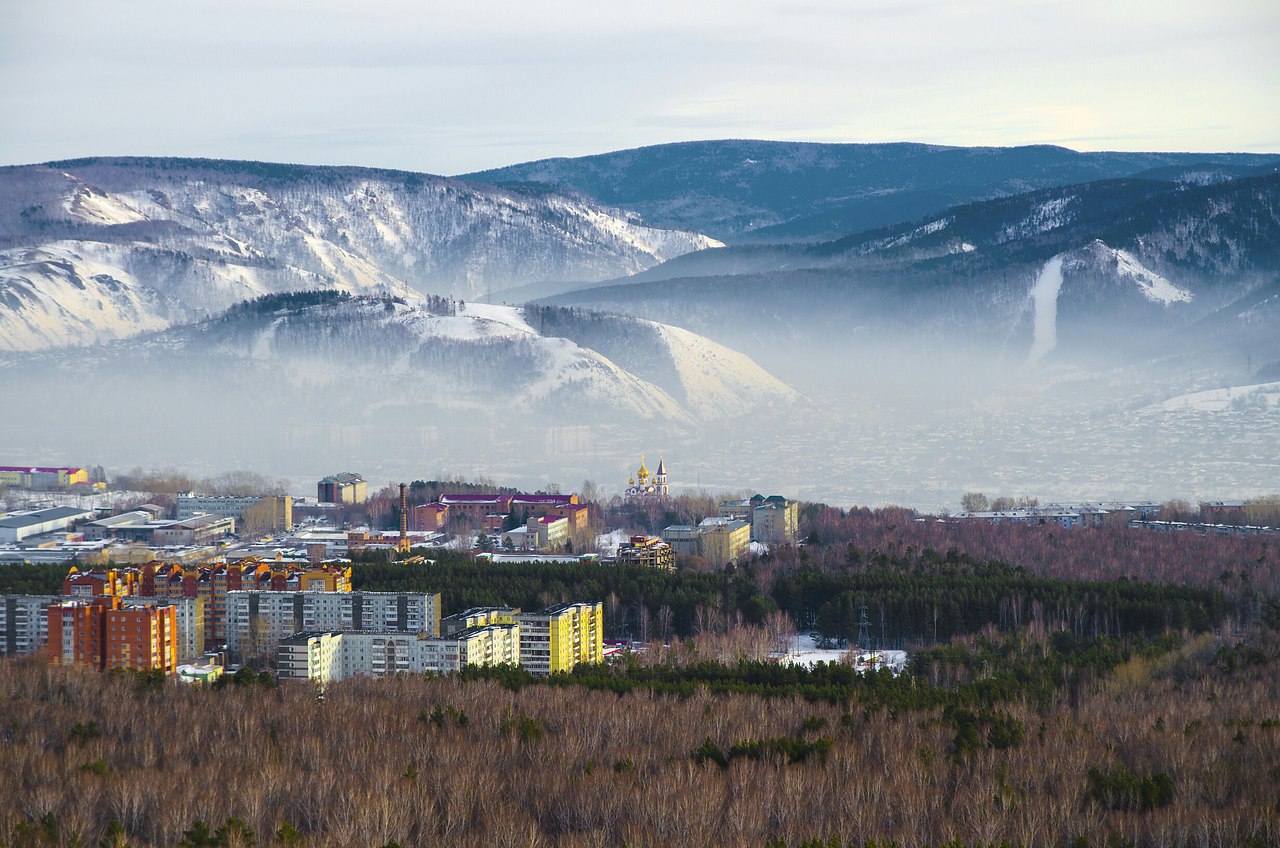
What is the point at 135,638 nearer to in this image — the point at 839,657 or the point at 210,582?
the point at 210,582

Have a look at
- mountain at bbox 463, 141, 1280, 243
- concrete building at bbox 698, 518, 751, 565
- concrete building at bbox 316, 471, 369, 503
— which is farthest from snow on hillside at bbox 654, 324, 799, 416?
mountain at bbox 463, 141, 1280, 243

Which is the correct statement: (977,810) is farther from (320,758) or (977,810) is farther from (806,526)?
(806,526)

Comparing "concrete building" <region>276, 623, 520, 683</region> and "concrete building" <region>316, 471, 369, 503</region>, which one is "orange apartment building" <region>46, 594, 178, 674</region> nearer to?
"concrete building" <region>276, 623, 520, 683</region>

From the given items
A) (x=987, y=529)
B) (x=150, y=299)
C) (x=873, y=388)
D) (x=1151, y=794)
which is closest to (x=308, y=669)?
(x=1151, y=794)

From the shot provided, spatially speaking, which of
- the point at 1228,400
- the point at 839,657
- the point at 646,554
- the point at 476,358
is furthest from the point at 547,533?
the point at 1228,400

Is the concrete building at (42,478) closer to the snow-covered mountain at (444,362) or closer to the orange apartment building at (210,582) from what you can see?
the snow-covered mountain at (444,362)
